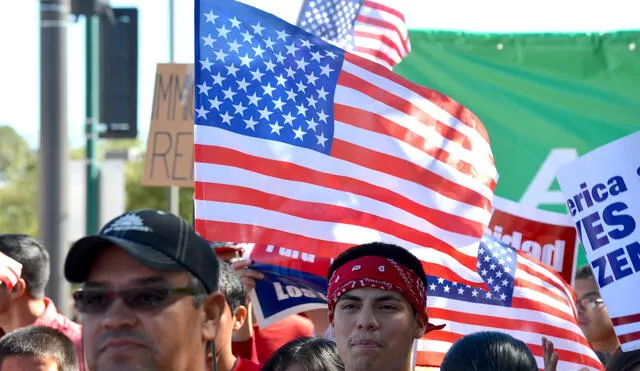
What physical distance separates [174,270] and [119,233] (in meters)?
0.17

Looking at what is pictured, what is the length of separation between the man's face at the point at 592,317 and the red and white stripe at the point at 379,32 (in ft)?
6.20

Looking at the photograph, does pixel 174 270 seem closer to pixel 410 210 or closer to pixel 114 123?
pixel 410 210

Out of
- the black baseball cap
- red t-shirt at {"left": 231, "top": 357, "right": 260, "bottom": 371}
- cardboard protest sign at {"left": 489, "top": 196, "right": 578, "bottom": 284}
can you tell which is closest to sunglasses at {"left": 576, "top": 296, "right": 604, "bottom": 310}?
cardboard protest sign at {"left": 489, "top": 196, "right": 578, "bottom": 284}

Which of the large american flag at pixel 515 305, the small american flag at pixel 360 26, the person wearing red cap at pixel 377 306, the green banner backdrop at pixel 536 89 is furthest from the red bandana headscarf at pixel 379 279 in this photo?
the green banner backdrop at pixel 536 89

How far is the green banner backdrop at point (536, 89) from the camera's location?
10.6 meters

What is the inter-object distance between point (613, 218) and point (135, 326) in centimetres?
257

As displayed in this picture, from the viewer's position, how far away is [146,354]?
3.24 meters

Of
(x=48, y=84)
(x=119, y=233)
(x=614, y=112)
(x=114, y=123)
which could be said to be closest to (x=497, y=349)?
(x=119, y=233)

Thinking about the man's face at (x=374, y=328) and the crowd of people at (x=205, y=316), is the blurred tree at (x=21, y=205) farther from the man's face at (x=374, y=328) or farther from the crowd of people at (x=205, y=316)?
the man's face at (x=374, y=328)

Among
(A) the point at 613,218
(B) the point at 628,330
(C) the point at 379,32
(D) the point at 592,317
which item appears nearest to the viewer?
(B) the point at 628,330

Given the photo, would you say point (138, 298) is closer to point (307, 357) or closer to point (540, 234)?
point (307, 357)

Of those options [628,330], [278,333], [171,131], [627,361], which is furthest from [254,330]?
[171,131]

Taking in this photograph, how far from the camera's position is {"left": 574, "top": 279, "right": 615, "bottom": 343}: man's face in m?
7.73

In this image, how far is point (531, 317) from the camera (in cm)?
679
